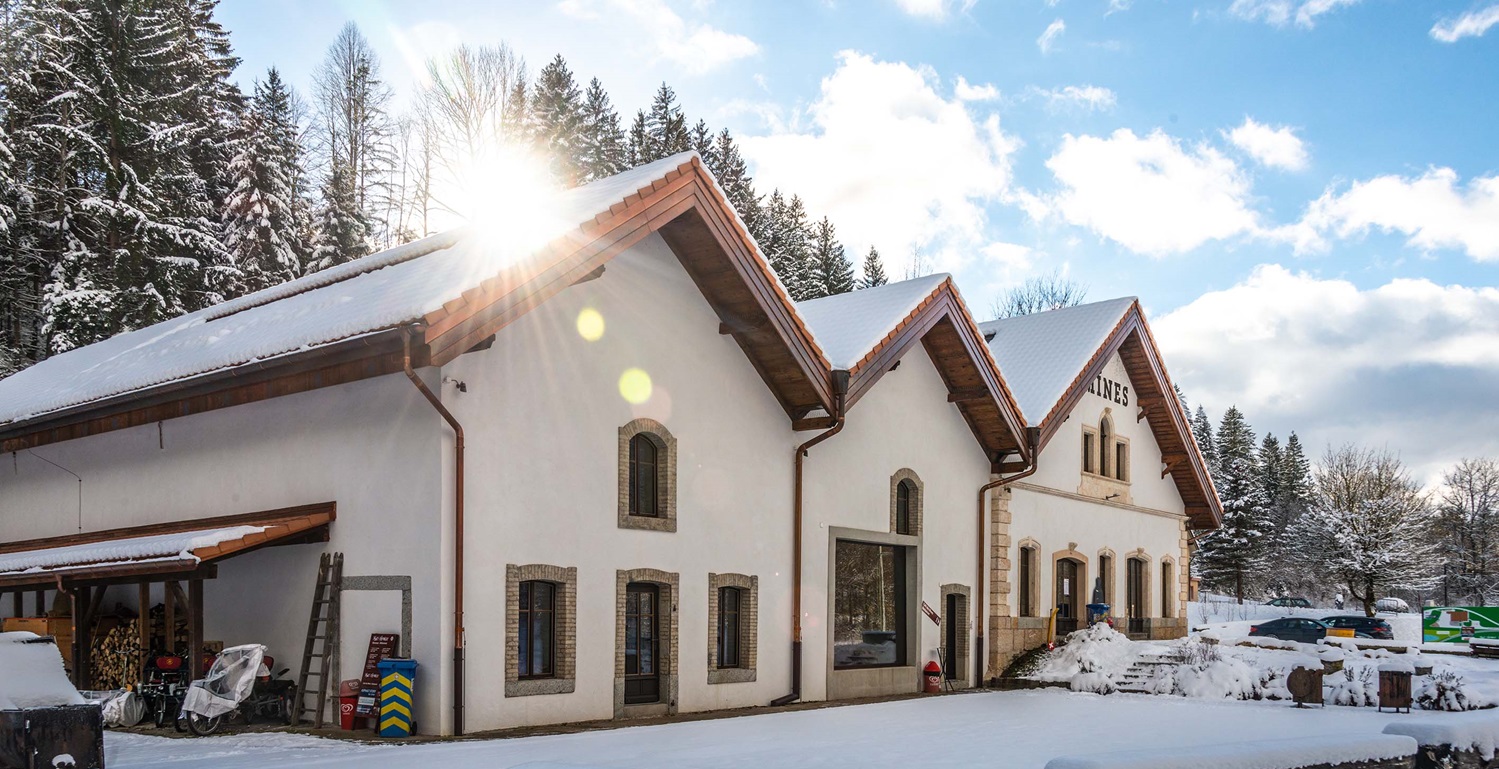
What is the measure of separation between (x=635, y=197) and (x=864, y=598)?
8879 millimetres

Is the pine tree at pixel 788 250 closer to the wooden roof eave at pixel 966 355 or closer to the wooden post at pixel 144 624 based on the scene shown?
the wooden roof eave at pixel 966 355

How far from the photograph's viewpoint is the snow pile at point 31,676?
347 inches

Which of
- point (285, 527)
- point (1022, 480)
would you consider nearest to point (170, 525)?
point (285, 527)

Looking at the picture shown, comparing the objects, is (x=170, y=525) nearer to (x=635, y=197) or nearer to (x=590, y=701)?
(x=590, y=701)

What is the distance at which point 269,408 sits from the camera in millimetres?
16219

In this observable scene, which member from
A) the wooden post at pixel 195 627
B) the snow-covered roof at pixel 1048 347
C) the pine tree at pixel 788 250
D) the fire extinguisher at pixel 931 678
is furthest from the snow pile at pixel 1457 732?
the pine tree at pixel 788 250

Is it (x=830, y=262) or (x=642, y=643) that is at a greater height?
(x=830, y=262)

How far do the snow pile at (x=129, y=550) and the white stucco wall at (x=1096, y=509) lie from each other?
15340 mm

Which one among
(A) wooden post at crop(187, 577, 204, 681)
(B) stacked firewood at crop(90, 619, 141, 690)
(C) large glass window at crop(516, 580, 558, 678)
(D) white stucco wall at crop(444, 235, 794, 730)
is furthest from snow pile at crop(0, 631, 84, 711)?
(B) stacked firewood at crop(90, 619, 141, 690)

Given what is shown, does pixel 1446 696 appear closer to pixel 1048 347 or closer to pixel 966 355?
pixel 966 355

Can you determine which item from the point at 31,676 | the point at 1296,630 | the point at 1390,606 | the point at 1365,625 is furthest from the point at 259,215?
the point at 1390,606

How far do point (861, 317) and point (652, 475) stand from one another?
19.3ft

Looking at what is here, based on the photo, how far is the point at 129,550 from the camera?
1491 cm

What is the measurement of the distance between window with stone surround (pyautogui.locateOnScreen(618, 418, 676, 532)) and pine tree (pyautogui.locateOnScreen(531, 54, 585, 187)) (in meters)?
28.8
